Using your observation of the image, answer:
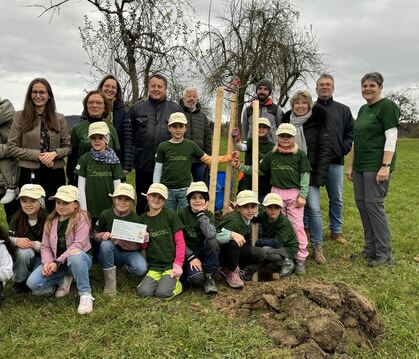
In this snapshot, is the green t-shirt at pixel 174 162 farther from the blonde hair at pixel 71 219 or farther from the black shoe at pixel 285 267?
the black shoe at pixel 285 267

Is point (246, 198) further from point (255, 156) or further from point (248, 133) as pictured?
point (248, 133)

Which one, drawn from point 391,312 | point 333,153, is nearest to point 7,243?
point 391,312

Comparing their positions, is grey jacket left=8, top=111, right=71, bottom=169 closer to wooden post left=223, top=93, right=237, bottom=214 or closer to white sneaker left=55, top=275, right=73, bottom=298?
white sneaker left=55, top=275, right=73, bottom=298

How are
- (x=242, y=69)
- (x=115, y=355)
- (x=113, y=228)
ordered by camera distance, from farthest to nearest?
1. (x=242, y=69)
2. (x=113, y=228)
3. (x=115, y=355)

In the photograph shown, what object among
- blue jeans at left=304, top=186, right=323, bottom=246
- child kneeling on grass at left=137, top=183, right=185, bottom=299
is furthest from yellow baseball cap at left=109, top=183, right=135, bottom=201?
blue jeans at left=304, top=186, right=323, bottom=246

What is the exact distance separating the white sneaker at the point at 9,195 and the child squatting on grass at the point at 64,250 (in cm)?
81

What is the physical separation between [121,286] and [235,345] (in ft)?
6.05

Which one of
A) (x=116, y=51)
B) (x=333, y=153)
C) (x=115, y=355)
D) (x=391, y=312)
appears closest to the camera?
(x=115, y=355)

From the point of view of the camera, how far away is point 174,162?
5.38 meters

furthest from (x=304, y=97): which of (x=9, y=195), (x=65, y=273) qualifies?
(x=9, y=195)

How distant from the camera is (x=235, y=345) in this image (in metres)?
3.45

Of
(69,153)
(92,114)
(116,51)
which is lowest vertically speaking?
(69,153)

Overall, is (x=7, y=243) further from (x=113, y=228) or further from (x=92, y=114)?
(x=92, y=114)

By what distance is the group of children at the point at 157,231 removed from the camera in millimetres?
4391
